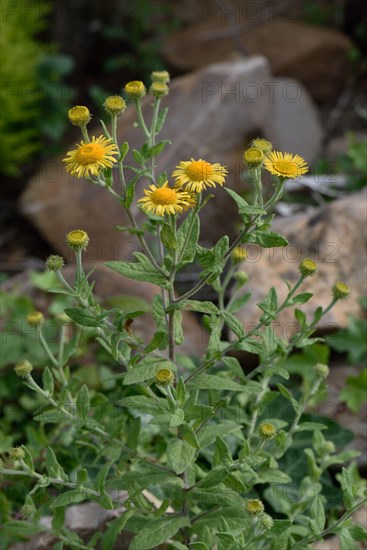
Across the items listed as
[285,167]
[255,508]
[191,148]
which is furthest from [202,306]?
[191,148]

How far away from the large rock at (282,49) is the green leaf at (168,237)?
4.12m

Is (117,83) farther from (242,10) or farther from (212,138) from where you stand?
(212,138)

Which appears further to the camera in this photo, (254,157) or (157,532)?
(157,532)

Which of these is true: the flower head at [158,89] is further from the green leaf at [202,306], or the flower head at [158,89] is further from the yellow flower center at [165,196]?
the green leaf at [202,306]

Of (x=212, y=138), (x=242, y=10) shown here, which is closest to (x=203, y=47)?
(x=242, y=10)

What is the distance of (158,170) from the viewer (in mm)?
4301

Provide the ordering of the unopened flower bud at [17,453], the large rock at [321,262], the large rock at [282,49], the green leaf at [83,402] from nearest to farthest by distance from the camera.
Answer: the unopened flower bud at [17,453] < the green leaf at [83,402] < the large rock at [321,262] < the large rock at [282,49]

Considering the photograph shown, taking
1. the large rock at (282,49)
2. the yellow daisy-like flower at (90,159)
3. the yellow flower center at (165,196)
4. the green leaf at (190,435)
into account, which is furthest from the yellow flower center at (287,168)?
the large rock at (282,49)

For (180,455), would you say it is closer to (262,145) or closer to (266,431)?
(266,431)

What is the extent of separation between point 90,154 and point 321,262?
1876mm

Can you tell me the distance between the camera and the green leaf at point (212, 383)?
1.94 m

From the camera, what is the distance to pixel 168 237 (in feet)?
5.73

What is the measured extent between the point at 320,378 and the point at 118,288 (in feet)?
4.50

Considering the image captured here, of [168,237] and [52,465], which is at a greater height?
[168,237]
